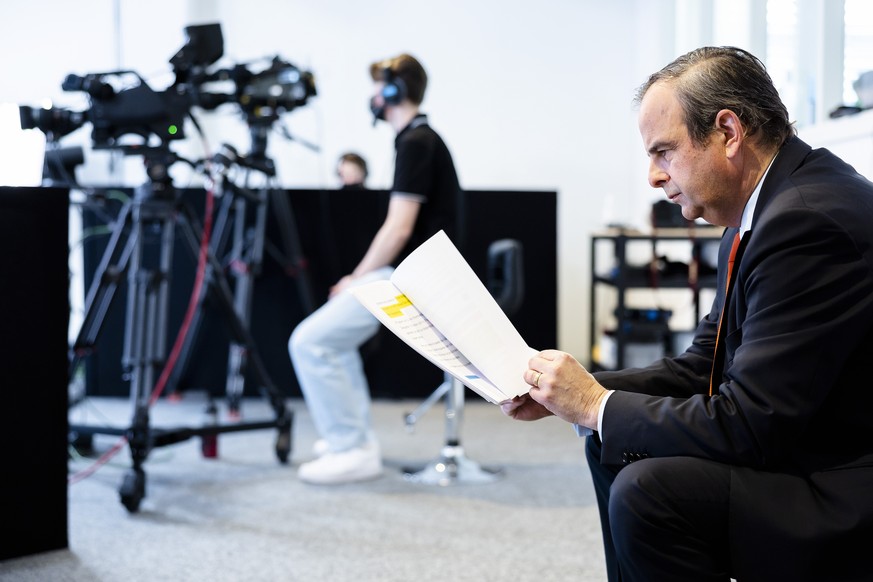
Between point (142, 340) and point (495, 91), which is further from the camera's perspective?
point (495, 91)

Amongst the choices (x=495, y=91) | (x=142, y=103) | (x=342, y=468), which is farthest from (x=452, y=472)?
(x=495, y=91)

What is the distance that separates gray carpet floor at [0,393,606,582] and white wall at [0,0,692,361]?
2472 mm

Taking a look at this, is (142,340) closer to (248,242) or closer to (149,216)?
(149,216)

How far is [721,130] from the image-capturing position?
1244 millimetres

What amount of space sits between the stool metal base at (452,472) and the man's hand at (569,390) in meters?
1.72

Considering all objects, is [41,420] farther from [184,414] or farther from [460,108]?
[460,108]

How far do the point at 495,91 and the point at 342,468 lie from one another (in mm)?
3444

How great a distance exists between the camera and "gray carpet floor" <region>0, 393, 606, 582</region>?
2119mm

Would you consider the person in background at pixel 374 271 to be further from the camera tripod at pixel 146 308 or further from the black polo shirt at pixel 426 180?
the camera tripod at pixel 146 308

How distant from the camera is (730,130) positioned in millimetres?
1244

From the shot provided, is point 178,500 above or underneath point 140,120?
underneath

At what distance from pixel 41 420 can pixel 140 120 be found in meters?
1.00

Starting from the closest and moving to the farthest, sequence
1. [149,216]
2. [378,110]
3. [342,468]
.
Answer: [149,216] → [342,468] → [378,110]

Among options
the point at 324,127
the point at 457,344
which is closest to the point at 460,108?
the point at 324,127
